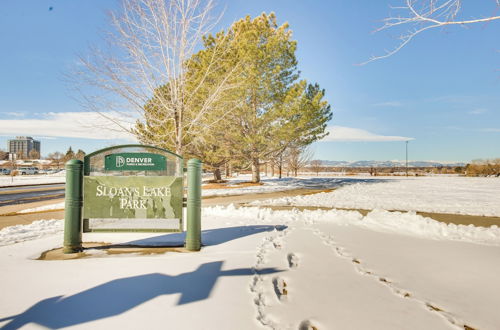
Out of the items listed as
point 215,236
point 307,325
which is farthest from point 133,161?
point 307,325

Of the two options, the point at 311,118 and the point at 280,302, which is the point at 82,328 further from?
the point at 311,118

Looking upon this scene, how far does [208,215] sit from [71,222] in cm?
413

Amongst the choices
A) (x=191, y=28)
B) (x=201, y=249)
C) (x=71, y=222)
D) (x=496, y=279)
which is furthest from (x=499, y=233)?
(x=191, y=28)

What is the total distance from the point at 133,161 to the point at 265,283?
2.70 metres

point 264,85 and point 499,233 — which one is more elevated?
point 264,85

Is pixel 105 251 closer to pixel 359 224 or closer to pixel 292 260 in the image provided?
pixel 292 260

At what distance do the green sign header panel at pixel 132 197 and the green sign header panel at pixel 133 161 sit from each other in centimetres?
16

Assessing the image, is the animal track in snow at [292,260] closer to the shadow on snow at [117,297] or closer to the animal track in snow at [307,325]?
the shadow on snow at [117,297]

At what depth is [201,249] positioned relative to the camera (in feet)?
14.4

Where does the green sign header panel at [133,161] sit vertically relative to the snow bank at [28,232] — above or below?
above

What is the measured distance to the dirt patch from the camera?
4004 mm

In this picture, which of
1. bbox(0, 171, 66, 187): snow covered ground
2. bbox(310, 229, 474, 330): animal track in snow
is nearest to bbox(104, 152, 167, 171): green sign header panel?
bbox(310, 229, 474, 330): animal track in snow

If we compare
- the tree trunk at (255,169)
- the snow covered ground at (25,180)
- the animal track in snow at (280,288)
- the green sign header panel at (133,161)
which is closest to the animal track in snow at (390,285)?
the animal track in snow at (280,288)

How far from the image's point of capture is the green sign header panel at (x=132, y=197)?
4230 mm
